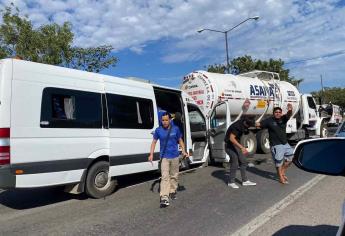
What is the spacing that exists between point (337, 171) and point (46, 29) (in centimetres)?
1747

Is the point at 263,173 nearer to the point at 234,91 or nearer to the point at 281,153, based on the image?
the point at 281,153

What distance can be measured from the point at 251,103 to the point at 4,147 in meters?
10.7

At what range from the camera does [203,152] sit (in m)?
12.5

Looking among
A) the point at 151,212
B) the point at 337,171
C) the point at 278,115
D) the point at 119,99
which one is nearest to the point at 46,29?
the point at 119,99

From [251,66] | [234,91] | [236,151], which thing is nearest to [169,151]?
[236,151]

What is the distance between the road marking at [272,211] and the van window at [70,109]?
11.7ft

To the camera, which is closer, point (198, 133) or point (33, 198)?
point (33, 198)

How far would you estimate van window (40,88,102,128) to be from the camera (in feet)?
23.7

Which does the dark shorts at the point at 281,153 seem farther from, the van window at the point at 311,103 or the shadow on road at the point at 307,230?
the van window at the point at 311,103

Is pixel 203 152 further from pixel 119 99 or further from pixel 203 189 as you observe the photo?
pixel 119 99

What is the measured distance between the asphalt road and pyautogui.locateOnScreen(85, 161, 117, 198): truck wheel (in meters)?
0.16

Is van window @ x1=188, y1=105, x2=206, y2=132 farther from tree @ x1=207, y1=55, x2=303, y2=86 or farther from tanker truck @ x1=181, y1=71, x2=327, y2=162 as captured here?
tree @ x1=207, y1=55, x2=303, y2=86

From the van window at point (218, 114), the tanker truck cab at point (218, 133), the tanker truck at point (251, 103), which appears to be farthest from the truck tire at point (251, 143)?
the tanker truck cab at point (218, 133)

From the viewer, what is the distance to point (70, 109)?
766 centimetres
